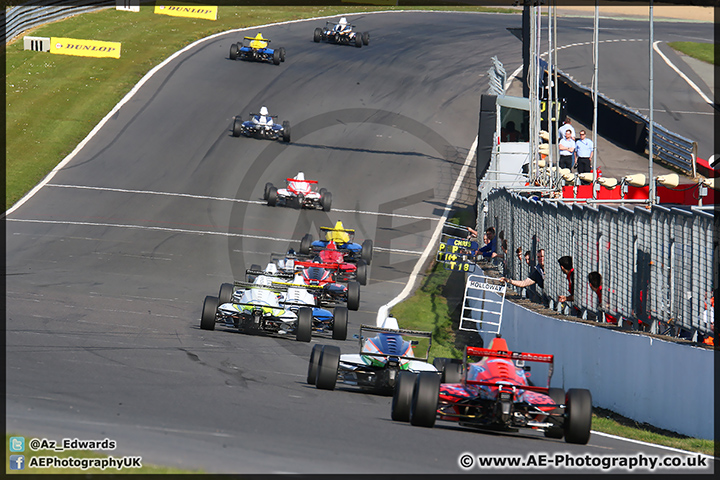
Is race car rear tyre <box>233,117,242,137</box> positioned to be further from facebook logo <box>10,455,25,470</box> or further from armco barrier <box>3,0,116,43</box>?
facebook logo <box>10,455,25,470</box>

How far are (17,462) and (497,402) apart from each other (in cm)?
454

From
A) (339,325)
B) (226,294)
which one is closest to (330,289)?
(226,294)

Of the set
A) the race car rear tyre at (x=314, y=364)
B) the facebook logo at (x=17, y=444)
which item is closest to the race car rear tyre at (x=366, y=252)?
the race car rear tyre at (x=314, y=364)

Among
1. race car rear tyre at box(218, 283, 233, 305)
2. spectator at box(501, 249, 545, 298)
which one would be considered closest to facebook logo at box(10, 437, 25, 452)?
race car rear tyre at box(218, 283, 233, 305)

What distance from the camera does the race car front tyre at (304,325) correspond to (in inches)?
617

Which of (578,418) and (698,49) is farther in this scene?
(698,49)

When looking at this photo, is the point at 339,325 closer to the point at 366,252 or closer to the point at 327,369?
the point at 327,369

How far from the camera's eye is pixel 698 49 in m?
55.1

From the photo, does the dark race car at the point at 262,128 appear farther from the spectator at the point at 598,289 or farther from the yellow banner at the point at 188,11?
the spectator at the point at 598,289

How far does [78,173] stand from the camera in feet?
110

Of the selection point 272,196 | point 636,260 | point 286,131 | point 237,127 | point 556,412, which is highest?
point 237,127

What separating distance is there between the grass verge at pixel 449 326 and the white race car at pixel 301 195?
5.45 m

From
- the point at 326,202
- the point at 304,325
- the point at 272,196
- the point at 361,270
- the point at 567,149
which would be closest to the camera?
the point at 304,325

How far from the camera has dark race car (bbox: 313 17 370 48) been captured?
51.2 metres
